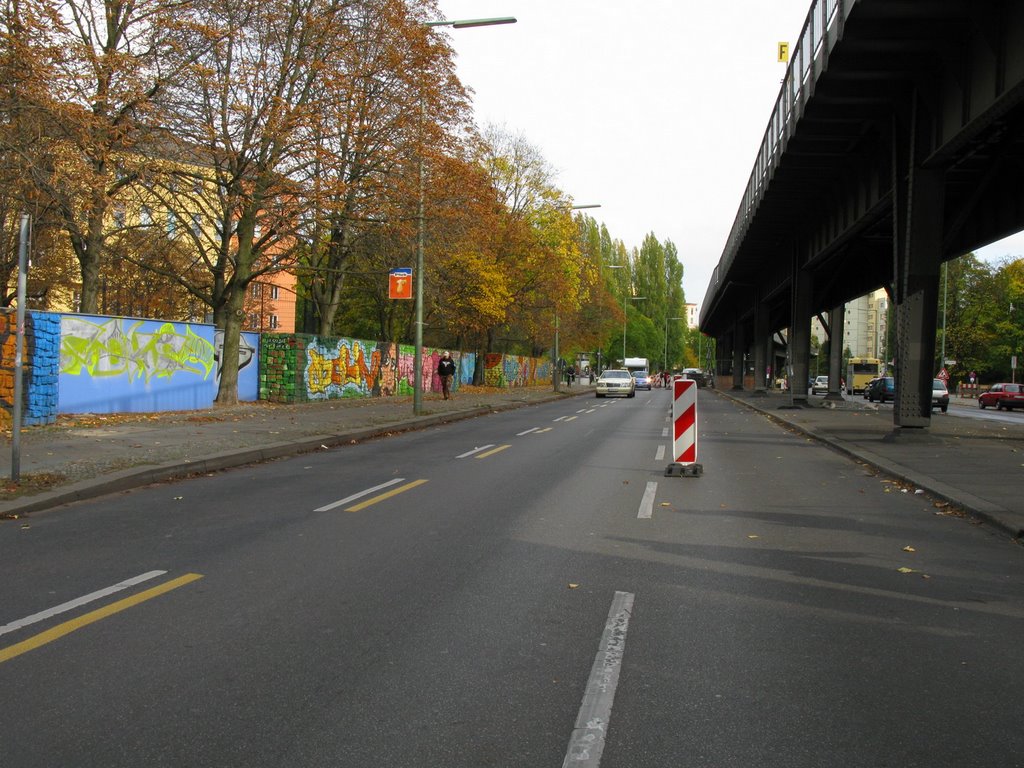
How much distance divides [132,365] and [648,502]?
46.8ft

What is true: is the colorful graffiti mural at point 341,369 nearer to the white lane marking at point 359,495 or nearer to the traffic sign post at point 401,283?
the traffic sign post at point 401,283

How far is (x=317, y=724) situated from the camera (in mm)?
3326

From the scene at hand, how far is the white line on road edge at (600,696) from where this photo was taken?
10.2 feet

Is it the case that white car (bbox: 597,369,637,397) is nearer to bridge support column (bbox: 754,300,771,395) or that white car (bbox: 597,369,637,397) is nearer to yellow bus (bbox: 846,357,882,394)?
bridge support column (bbox: 754,300,771,395)

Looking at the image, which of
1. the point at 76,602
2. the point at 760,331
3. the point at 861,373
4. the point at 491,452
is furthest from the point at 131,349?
the point at 861,373

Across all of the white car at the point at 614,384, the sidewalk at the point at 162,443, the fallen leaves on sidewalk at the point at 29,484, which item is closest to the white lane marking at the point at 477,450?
the sidewalk at the point at 162,443

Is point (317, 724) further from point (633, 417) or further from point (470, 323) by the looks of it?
point (470, 323)

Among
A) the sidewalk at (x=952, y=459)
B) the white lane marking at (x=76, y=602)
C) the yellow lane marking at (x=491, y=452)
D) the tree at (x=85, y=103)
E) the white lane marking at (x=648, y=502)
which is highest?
the tree at (x=85, y=103)

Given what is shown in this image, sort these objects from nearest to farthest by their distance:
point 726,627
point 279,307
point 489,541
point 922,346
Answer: point 726,627
point 489,541
point 922,346
point 279,307

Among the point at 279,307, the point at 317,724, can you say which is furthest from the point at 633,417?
the point at 279,307

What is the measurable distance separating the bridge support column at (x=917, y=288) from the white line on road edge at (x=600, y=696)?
13.1 m

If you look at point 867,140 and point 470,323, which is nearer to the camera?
point 867,140

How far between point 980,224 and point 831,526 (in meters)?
16.4

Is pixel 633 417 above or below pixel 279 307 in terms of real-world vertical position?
below
